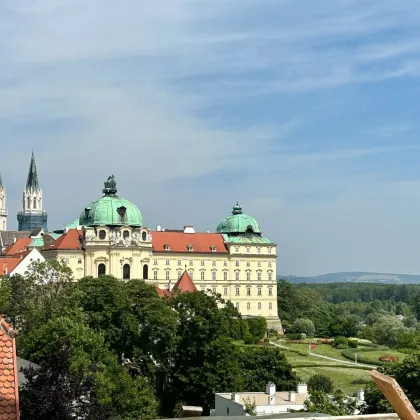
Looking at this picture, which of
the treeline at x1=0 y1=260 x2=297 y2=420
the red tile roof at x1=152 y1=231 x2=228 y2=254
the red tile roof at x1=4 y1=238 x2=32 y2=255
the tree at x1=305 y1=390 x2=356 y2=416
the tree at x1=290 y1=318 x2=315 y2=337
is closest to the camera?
the tree at x1=305 y1=390 x2=356 y2=416

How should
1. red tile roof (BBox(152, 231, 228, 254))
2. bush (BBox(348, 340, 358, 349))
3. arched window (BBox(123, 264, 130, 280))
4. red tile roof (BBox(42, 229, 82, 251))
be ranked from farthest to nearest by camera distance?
red tile roof (BBox(152, 231, 228, 254)) < red tile roof (BBox(42, 229, 82, 251)) < arched window (BBox(123, 264, 130, 280)) < bush (BBox(348, 340, 358, 349))

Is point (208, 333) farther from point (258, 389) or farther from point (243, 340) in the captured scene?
point (243, 340)

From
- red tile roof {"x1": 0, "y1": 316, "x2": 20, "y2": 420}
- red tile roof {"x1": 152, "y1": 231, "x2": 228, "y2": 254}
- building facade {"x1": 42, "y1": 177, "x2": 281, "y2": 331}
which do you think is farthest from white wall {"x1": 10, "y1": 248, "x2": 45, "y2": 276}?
red tile roof {"x1": 0, "y1": 316, "x2": 20, "y2": 420}

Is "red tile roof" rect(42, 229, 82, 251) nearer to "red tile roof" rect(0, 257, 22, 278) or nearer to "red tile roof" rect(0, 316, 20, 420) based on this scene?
"red tile roof" rect(0, 257, 22, 278)

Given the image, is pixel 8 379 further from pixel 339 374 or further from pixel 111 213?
pixel 111 213

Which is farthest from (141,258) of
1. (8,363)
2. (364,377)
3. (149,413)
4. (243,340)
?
(8,363)

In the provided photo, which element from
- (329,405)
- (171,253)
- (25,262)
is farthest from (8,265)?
(329,405)

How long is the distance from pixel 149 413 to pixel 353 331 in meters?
74.4

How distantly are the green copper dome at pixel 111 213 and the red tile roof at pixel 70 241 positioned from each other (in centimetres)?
172

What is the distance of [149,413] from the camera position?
41.6 meters

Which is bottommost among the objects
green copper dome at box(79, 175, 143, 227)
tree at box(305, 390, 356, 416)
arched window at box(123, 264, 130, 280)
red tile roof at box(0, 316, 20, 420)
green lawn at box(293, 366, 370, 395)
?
green lawn at box(293, 366, 370, 395)

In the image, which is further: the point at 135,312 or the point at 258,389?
the point at 135,312

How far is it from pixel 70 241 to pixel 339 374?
48.3 meters

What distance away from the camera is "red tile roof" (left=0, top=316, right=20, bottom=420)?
12.2 metres
